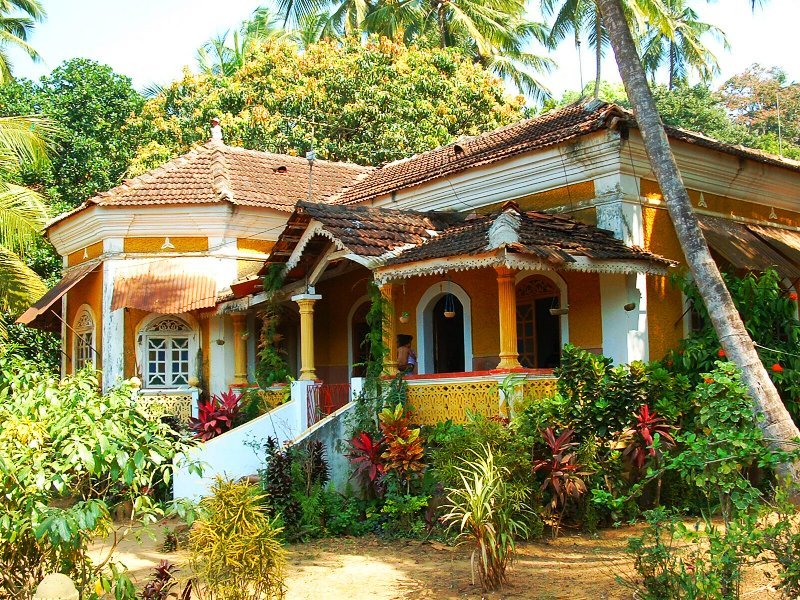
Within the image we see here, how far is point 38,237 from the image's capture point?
1614 cm

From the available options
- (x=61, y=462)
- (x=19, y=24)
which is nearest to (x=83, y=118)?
(x=19, y=24)

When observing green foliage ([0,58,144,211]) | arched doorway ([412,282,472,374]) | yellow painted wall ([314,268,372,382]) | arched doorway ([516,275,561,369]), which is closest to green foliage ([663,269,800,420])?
arched doorway ([516,275,561,369])

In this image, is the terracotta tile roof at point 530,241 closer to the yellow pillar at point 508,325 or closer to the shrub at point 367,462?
the yellow pillar at point 508,325

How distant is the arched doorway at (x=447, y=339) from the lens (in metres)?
14.0

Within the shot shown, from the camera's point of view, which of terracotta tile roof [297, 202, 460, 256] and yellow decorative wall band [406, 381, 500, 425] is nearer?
yellow decorative wall band [406, 381, 500, 425]

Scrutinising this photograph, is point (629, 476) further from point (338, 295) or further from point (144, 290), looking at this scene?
point (144, 290)

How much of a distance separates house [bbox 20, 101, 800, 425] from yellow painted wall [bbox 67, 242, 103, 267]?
0.16 ft

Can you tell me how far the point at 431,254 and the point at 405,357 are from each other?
2.16 meters

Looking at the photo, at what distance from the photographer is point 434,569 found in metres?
8.70

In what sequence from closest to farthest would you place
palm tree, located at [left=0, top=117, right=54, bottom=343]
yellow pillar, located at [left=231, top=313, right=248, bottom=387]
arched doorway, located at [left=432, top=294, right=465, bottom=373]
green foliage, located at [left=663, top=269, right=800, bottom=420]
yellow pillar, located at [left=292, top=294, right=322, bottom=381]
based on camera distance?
1. green foliage, located at [left=663, top=269, right=800, bottom=420]
2. yellow pillar, located at [left=292, top=294, right=322, bottom=381]
3. arched doorway, located at [left=432, top=294, right=465, bottom=373]
4. palm tree, located at [left=0, top=117, right=54, bottom=343]
5. yellow pillar, located at [left=231, top=313, right=248, bottom=387]

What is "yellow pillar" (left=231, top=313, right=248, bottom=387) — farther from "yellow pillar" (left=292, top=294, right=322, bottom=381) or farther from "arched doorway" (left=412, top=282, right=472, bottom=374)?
"arched doorway" (left=412, top=282, right=472, bottom=374)

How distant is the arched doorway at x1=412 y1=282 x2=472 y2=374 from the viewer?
43.8 ft

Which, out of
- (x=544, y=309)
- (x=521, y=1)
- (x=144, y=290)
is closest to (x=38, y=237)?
(x=144, y=290)

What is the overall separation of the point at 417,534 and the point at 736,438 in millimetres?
4758
